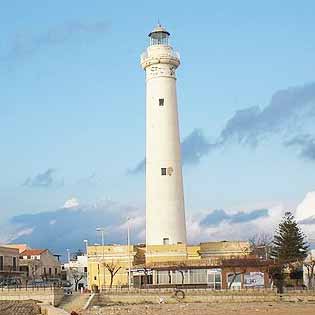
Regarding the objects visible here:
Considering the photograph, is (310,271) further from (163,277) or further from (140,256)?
(140,256)

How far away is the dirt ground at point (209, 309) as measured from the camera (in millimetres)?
48344

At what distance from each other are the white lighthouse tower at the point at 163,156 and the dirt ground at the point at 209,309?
11665 millimetres

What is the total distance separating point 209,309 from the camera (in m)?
50.0

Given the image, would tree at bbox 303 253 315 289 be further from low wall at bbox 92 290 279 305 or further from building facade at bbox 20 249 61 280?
building facade at bbox 20 249 61 280

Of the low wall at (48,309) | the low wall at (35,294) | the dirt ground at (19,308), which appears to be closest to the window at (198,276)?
the low wall at (35,294)

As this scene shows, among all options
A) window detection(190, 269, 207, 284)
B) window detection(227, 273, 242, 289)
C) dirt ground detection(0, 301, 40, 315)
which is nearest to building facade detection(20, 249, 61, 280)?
window detection(190, 269, 207, 284)

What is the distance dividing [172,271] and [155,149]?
10282 mm

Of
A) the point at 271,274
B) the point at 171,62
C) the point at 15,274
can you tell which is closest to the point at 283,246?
the point at 271,274

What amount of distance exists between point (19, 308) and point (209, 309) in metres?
12.9

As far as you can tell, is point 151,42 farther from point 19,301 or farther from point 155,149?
point 19,301

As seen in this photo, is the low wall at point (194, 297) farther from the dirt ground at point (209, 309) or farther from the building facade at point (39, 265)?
the building facade at point (39, 265)

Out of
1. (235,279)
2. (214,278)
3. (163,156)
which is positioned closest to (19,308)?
(214,278)

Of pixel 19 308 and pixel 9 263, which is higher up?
pixel 9 263

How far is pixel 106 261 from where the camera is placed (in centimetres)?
6556
